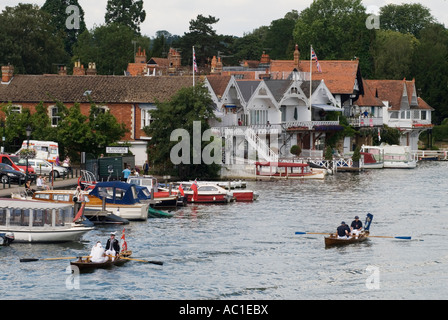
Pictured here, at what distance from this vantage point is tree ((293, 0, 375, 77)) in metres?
142

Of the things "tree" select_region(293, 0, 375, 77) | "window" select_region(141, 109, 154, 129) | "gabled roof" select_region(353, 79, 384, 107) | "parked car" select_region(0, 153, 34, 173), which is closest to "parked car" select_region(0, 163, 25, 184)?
"parked car" select_region(0, 153, 34, 173)

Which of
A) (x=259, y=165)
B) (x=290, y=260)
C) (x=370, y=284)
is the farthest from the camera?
(x=259, y=165)

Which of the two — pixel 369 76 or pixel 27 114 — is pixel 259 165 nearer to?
pixel 27 114

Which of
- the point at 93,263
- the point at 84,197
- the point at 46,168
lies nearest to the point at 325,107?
the point at 46,168

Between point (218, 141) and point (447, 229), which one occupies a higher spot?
point (218, 141)

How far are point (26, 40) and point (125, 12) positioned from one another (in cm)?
4267

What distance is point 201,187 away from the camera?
6894cm

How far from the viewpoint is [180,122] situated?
3137 inches

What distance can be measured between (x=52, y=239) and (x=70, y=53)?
117 m

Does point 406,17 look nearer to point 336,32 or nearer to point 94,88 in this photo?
point 336,32

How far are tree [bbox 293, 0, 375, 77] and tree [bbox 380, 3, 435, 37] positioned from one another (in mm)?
21891

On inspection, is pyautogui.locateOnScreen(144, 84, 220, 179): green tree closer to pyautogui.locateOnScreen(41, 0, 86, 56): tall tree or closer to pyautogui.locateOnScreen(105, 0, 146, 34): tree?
pyautogui.locateOnScreen(41, 0, 86, 56): tall tree

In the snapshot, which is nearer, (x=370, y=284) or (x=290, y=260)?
(x=370, y=284)

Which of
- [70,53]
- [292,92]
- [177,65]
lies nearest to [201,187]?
[292,92]
